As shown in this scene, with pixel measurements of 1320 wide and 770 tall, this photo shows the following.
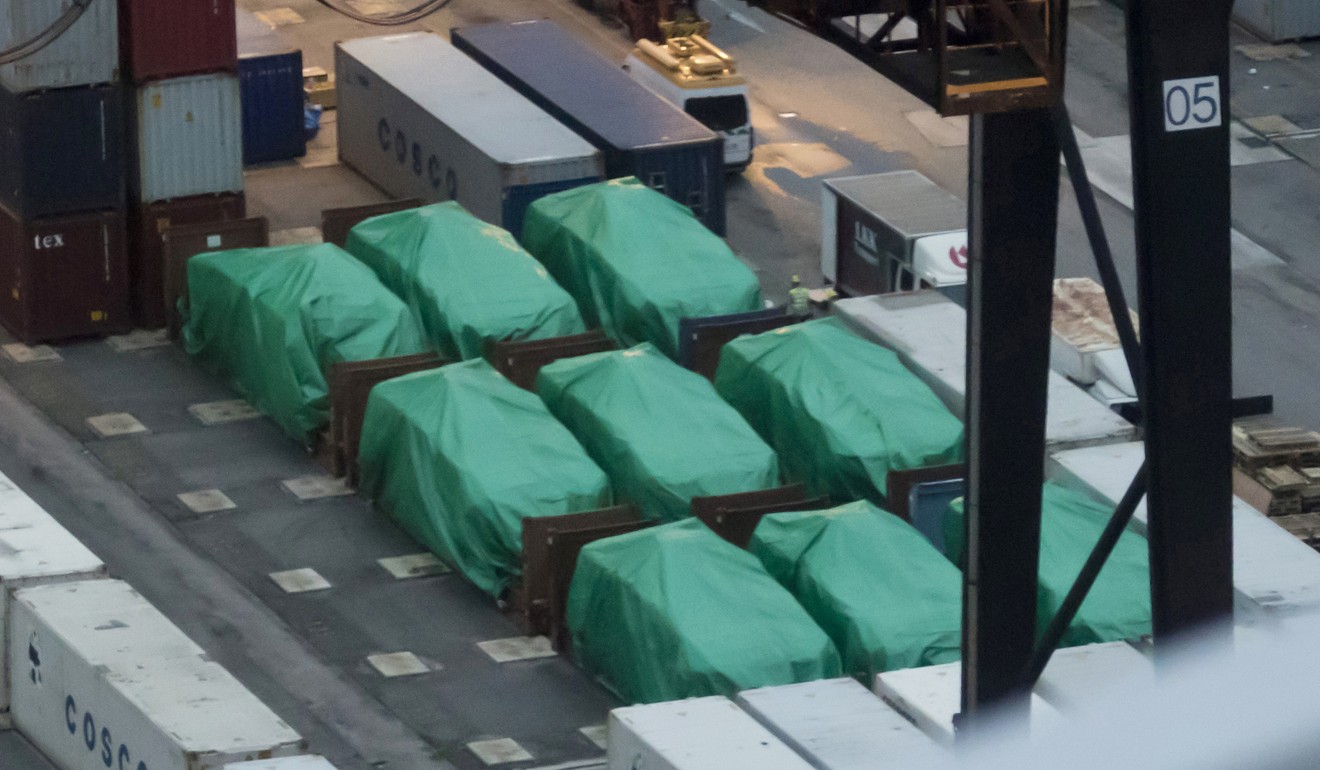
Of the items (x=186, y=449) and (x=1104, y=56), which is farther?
(x=1104, y=56)

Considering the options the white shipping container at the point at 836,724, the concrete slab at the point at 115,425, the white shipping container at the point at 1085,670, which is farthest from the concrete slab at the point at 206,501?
the white shipping container at the point at 1085,670

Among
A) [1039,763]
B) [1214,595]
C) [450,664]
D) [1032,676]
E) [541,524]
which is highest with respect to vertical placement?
[1039,763]

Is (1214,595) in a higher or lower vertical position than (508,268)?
higher

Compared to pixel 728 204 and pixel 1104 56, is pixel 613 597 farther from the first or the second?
pixel 1104 56

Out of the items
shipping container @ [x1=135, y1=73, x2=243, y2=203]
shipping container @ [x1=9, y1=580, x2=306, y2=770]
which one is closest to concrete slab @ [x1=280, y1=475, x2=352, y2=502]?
shipping container @ [x1=135, y1=73, x2=243, y2=203]

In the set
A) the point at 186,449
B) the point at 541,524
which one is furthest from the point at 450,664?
the point at 186,449

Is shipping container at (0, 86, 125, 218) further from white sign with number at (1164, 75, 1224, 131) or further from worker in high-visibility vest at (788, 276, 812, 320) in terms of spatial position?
white sign with number at (1164, 75, 1224, 131)

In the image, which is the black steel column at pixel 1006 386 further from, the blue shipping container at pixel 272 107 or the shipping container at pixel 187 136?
the blue shipping container at pixel 272 107

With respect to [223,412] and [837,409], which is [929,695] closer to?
[837,409]
